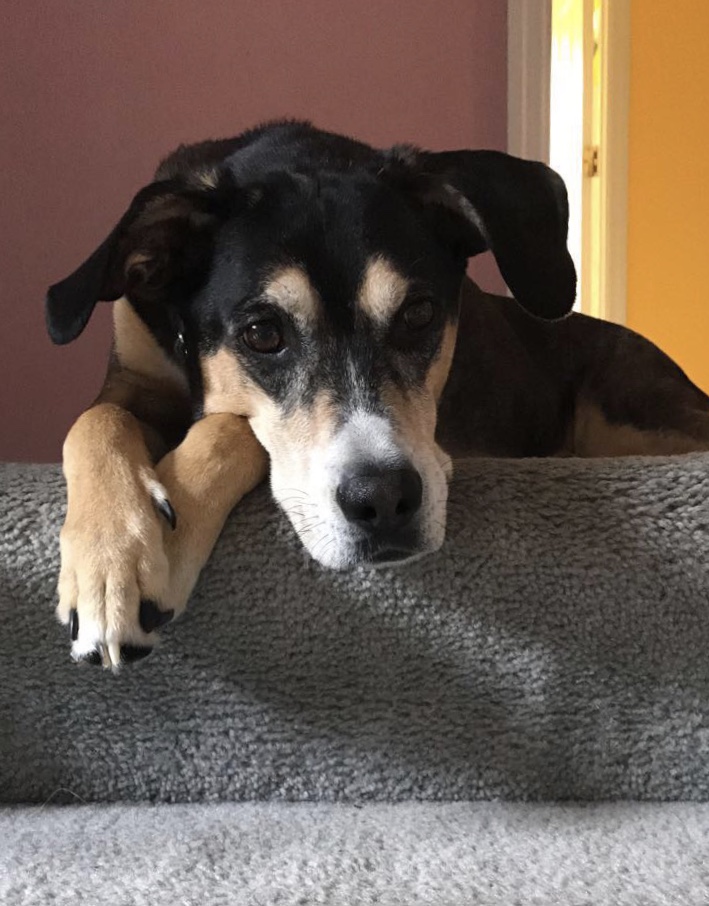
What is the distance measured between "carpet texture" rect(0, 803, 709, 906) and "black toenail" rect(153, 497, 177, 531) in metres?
0.34

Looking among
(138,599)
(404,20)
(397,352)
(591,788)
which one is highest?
(404,20)

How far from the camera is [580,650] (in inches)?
47.6

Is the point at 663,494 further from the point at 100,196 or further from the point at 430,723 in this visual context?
the point at 100,196

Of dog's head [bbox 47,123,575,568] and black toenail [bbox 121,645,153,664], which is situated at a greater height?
dog's head [bbox 47,123,575,568]

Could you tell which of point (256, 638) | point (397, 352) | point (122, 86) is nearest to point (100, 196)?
point (122, 86)

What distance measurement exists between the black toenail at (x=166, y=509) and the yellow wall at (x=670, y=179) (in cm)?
306

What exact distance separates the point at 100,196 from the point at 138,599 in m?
1.63

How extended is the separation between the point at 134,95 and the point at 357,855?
1925mm

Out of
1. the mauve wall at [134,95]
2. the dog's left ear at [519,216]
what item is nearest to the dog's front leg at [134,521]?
the dog's left ear at [519,216]

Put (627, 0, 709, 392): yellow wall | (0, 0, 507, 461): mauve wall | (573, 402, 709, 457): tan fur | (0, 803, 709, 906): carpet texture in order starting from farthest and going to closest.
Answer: (627, 0, 709, 392): yellow wall
(0, 0, 507, 461): mauve wall
(573, 402, 709, 457): tan fur
(0, 803, 709, 906): carpet texture

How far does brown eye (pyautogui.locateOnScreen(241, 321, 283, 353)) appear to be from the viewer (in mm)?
1295

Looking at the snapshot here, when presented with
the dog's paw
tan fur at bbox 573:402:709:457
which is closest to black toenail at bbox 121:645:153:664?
the dog's paw

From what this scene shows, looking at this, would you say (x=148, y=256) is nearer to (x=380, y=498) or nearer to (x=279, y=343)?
(x=279, y=343)

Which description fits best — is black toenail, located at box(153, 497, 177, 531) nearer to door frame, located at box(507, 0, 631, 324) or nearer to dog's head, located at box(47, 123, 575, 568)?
dog's head, located at box(47, 123, 575, 568)
